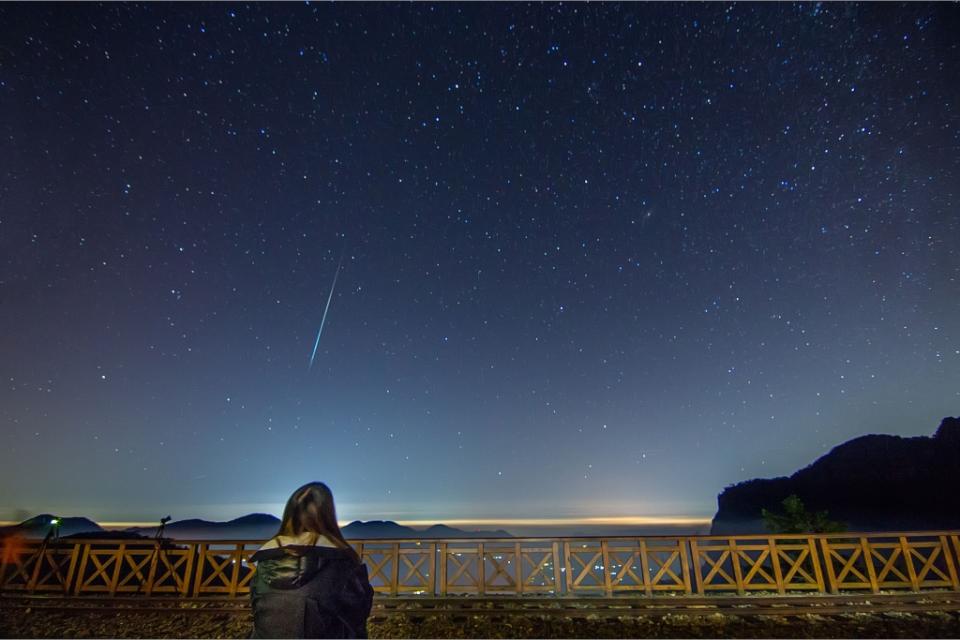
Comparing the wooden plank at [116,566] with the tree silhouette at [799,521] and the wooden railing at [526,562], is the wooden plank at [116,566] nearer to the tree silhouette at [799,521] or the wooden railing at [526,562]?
the wooden railing at [526,562]

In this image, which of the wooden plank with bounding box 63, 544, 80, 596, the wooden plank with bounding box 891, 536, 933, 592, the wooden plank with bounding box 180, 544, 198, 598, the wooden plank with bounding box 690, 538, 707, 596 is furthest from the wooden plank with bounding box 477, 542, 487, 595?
the wooden plank with bounding box 63, 544, 80, 596

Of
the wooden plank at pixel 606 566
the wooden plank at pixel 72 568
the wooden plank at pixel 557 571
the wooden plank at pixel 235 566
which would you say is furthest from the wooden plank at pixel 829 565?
the wooden plank at pixel 72 568

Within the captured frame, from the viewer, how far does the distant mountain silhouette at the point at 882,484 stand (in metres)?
55.3

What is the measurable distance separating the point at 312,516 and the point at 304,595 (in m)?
0.38

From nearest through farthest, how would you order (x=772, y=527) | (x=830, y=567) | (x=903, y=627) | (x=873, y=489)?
(x=903, y=627)
(x=830, y=567)
(x=772, y=527)
(x=873, y=489)

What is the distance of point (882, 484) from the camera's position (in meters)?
64.0

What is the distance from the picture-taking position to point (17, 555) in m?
11.0

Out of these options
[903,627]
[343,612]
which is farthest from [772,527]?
[343,612]

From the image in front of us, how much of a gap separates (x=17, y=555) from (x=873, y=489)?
8378 centimetres

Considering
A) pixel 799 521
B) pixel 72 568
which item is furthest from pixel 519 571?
pixel 799 521

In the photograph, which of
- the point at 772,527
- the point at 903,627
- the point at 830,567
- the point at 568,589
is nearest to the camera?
the point at 903,627

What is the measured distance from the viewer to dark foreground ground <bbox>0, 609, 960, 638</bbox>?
777 cm

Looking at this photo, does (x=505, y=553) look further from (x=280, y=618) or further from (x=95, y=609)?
(x=280, y=618)

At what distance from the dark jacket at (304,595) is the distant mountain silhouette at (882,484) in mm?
64957
